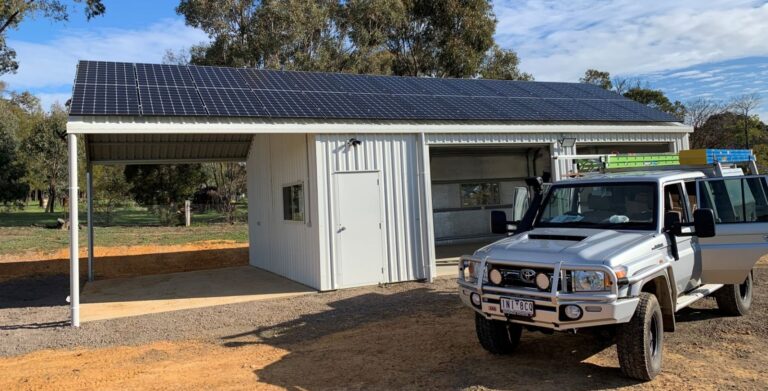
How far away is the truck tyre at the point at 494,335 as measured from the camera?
580 cm

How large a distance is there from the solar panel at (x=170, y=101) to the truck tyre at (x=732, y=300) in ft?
27.5

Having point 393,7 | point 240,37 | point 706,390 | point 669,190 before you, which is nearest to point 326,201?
point 669,190

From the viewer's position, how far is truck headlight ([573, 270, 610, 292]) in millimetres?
4691

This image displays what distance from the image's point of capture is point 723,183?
22.4 ft

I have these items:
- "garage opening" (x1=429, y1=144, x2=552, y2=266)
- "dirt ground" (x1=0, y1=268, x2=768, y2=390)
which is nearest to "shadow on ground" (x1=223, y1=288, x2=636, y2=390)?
"dirt ground" (x1=0, y1=268, x2=768, y2=390)

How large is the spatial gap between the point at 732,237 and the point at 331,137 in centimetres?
679

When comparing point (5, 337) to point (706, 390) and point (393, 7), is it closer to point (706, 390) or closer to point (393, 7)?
point (706, 390)

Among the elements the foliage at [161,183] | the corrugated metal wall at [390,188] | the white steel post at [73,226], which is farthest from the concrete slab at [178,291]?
the foliage at [161,183]

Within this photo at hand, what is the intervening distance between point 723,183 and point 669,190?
1.25 meters

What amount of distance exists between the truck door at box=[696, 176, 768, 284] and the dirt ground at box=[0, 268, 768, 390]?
80cm

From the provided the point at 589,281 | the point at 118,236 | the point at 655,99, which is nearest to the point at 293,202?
the point at 589,281

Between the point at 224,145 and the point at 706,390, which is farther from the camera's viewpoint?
the point at 224,145

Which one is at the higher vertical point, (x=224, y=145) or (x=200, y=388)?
(x=224, y=145)

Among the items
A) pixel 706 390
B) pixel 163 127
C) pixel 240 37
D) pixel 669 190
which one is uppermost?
pixel 240 37
